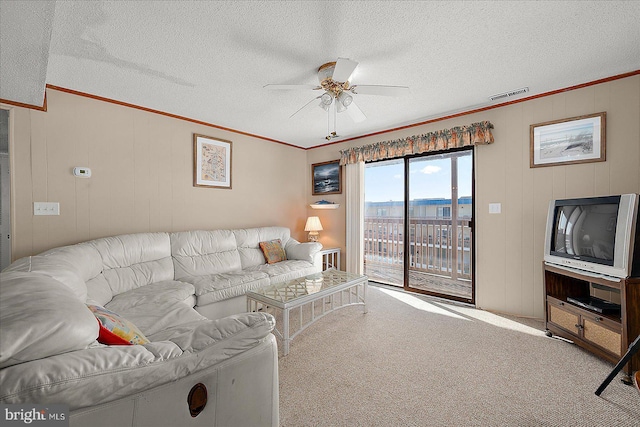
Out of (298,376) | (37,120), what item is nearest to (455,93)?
(298,376)

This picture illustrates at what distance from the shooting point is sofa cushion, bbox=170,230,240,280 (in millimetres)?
3090

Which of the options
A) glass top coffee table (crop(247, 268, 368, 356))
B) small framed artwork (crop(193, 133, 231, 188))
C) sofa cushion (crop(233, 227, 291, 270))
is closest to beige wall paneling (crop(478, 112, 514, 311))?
glass top coffee table (crop(247, 268, 368, 356))

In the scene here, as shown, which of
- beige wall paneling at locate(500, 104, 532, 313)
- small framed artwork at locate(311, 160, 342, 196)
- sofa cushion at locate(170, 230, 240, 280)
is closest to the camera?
beige wall paneling at locate(500, 104, 532, 313)

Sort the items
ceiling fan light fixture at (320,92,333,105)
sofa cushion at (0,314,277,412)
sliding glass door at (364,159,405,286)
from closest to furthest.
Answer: sofa cushion at (0,314,277,412), ceiling fan light fixture at (320,92,333,105), sliding glass door at (364,159,405,286)

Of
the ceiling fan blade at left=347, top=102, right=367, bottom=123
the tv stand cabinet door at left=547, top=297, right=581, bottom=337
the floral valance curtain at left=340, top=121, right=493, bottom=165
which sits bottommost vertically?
the tv stand cabinet door at left=547, top=297, right=581, bottom=337

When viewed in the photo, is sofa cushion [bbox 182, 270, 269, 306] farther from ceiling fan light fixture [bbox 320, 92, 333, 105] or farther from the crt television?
the crt television

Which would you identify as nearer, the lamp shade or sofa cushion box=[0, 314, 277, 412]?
sofa cushion box=[0, 314, 277, 412]

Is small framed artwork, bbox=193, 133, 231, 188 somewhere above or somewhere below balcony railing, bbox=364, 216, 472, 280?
above

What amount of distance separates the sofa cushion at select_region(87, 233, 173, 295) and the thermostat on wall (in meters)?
0.72

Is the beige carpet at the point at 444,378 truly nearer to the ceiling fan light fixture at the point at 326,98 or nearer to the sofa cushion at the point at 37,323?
the sofa cushion at the point at 37,323

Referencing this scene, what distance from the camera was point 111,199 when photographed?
297cm

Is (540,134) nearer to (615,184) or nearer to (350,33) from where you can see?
(615,184)

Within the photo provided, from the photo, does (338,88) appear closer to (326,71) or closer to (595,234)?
(326,71)

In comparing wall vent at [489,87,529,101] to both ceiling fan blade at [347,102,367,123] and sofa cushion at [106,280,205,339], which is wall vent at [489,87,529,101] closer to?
ceiling fan blade at [347,102,367,123]
